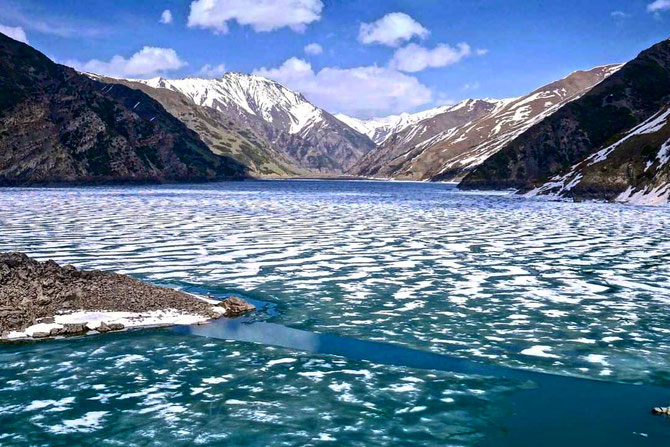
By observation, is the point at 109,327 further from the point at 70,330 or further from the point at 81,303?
the point at 81,303

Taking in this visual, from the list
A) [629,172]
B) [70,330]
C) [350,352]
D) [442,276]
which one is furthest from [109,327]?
[629,172]

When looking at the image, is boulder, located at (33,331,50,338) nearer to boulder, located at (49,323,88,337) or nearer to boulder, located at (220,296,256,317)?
boulder, located at (49,323,88,337)

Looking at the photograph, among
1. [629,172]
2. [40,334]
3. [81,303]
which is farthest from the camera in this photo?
[629,172]

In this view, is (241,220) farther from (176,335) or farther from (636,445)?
(636,445)

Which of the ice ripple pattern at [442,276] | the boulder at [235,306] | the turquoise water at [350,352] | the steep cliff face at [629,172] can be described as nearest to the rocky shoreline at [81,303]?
the boulder at [235,306]

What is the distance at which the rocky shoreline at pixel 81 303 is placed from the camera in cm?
1836

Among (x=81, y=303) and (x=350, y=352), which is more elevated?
(x=81, y=303)

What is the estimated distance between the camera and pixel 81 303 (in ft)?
64.7

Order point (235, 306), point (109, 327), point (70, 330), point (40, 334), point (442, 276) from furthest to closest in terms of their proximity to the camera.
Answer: point (442, 276) → point (235, 306) → point (109, 327) → point (70, 330) → point (40, 334)

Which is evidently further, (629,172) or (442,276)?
(629,172)

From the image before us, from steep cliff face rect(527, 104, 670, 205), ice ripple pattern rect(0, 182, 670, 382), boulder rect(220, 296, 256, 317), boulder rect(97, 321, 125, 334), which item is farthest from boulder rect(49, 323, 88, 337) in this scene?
steep cliff face rect(527, 104, 670, 205)

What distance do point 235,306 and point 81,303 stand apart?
4.67m

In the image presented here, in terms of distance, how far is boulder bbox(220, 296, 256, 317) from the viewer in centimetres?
2065

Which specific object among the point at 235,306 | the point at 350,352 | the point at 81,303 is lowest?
the point at 350,352
